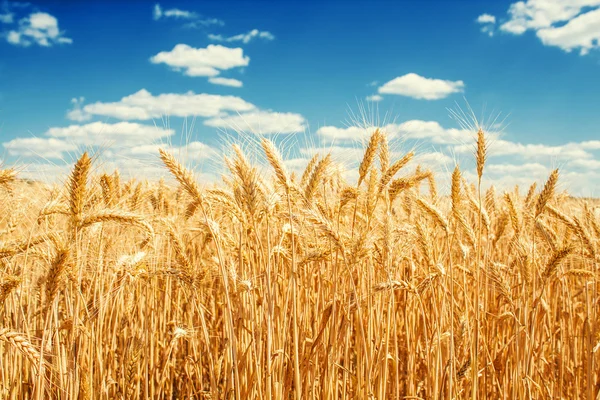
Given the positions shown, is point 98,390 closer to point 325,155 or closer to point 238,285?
point 238,285

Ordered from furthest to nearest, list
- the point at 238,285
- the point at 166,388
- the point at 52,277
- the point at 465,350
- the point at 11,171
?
the point at 166,388, the point at 465,350, the point at 11,171, the point at 238,285, the point at 52,277

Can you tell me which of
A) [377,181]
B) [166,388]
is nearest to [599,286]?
[377,181]

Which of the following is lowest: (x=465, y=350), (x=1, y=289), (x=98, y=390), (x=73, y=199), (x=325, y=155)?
(x=98, y=390)

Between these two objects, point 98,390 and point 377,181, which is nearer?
point 98,390

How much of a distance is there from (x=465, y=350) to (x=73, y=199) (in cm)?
270

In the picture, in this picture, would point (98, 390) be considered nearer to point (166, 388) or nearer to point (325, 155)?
point (166, 388)

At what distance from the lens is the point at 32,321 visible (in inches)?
137

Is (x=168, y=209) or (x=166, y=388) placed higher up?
(x=168, y=209)

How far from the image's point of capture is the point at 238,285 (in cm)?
237

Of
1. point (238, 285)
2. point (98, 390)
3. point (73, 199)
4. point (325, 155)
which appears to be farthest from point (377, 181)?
point (98, 390)

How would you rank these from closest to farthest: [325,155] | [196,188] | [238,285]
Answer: [196,188] < [238,285] < [325,155]

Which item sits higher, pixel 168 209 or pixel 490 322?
pixel 168 209

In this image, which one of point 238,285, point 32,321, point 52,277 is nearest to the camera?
point 52,277

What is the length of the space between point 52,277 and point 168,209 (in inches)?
148
